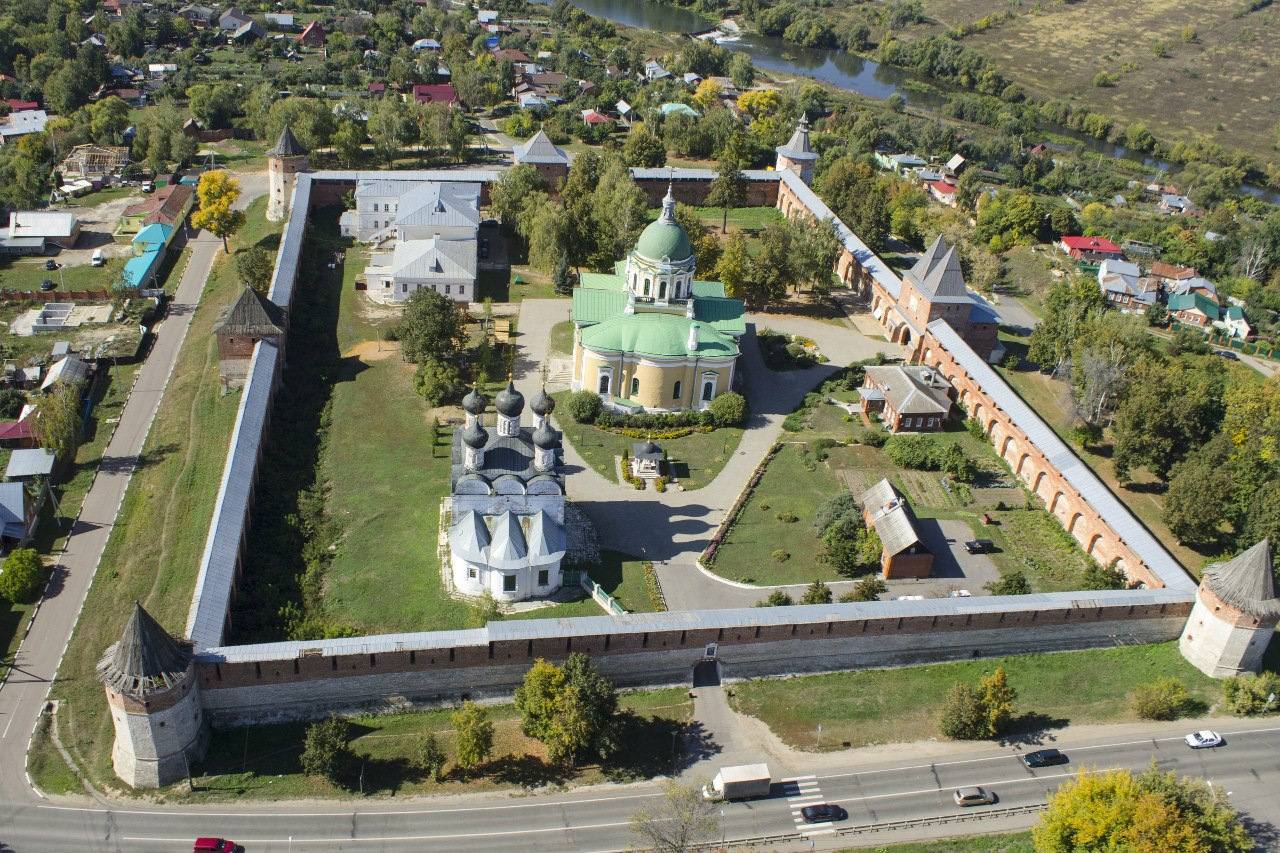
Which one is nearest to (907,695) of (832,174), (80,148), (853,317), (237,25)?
(853,317)

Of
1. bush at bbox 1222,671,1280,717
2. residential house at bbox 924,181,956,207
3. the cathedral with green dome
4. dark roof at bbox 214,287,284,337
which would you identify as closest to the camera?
bush at bbox 1222,671,1280,717

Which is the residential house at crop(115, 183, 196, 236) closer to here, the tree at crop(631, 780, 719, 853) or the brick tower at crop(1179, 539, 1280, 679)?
the tree at crop(631, 780, 719, 853)

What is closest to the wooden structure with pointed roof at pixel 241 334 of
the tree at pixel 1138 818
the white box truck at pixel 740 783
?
the white box truck at pixel 740 783

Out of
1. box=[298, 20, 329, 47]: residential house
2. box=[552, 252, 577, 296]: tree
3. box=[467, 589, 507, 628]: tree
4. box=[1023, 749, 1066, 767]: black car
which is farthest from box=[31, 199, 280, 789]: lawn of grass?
box=[298, 20, 329, 47]: residential house

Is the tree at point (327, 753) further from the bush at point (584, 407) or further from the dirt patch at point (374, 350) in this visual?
the dirt patch at point (374, 350)

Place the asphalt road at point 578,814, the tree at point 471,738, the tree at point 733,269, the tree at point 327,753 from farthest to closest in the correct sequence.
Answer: the tree at point 733,269 < the tree at point 471,738 < the tree at point 327,753 < the asphalt road at point 578,814

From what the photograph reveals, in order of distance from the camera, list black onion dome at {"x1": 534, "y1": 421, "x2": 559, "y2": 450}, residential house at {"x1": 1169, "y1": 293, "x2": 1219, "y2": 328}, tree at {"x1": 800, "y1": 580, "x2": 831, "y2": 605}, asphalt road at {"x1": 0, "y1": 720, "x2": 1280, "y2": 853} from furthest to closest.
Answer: residential house at {"x1": 1169, "y1": 293, "x2": 1219, "y2": 328} < tree at {"x1": 800, "y1": 580, "x2": 831, "y2": 605} < black onion dome at {"x1": 534, "y1": 421, "x2": 559, "y2": 450} < asphalt road at {"x1": 0, "y1": 720, "x2": 1280, "y2": 853}

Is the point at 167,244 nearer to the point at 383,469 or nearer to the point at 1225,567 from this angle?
the point at 383,469
